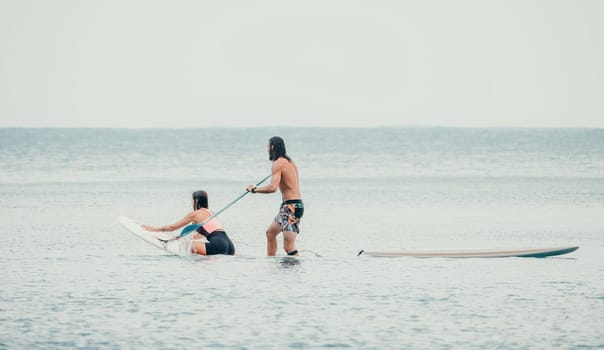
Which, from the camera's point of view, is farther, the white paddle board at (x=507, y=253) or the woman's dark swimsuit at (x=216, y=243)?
the white paddle board at (x=507, y=253)

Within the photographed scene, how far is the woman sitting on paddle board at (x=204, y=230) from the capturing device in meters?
16.5

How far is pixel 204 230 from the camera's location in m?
16.6

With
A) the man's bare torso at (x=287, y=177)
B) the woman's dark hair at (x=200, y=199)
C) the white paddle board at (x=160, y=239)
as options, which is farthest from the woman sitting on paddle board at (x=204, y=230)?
the man's bare torso at (x=287, y=177)

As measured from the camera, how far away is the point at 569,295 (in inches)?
527

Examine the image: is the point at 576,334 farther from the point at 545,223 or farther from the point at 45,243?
the point at 545,223

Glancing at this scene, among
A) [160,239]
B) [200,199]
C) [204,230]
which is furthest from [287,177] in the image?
[160,239]

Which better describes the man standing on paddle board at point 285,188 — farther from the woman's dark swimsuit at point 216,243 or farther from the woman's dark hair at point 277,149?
the woman's dark swimsuit at point 216,243

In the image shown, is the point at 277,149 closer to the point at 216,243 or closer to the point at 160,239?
the point at 216,243

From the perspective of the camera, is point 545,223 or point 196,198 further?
point 545,223

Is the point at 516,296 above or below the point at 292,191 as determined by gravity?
below

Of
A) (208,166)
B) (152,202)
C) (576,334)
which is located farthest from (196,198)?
(208,166)

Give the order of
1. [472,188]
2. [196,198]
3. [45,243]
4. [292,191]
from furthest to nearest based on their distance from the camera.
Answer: [472,188] → [45,243] → [196,198] → [292,191]

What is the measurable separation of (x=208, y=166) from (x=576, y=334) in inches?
1980

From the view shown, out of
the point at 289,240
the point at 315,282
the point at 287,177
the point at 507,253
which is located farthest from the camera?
the point at 507,253
